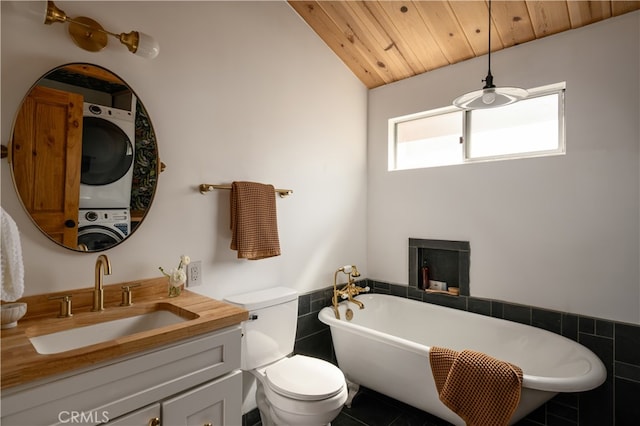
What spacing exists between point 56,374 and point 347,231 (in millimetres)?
2275

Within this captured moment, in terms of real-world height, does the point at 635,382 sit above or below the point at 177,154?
below

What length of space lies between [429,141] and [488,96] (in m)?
1.35

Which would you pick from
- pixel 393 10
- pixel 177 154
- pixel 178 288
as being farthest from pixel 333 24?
pixel 178 288

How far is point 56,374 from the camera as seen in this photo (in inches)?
38.6

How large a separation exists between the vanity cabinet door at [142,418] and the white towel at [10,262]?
555mm

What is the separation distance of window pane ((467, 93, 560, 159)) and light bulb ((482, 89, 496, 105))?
3.25ft

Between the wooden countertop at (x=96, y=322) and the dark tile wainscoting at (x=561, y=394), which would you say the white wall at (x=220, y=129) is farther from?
the dark tile wainscoting at (x=561, y=394)

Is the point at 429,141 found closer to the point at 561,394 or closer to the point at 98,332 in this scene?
the point at 561,394

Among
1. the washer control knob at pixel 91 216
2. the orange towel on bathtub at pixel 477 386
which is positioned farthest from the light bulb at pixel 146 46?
the orange towel on bathtub at pixel 477 386

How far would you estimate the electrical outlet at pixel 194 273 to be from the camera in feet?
6.21

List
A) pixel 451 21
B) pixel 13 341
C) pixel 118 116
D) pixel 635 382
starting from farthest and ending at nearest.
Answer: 1. pixel 451 21
2. pixel 635 382
3. pixel 118 116
4. pixel 13 341

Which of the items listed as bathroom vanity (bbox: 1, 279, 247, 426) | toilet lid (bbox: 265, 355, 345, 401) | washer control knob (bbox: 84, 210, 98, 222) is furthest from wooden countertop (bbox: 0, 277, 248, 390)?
toilet lid (bbox: 265, 355, 345, 401)

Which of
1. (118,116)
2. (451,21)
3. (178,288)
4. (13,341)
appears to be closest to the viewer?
(13,341)

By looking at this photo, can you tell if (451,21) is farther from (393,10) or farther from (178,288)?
(178,288)
